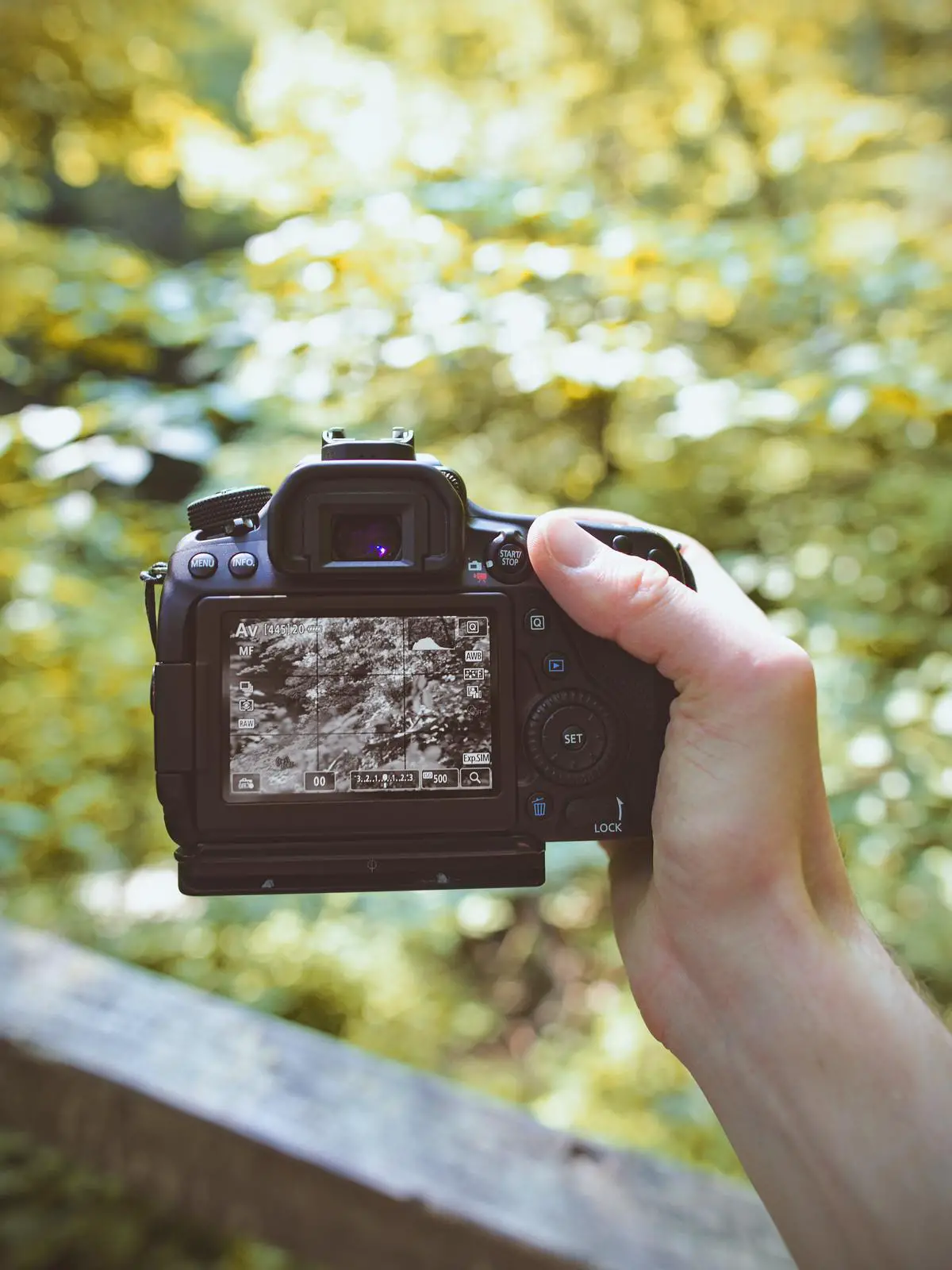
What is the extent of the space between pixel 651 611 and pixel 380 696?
27 centimetres

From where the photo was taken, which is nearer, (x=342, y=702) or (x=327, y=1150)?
(x=342, y=702)

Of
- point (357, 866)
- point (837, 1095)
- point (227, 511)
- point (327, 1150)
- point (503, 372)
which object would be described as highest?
point (503, 372)

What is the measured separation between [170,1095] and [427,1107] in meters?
0.33

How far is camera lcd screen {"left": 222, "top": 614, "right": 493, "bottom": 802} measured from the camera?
2.69 ft

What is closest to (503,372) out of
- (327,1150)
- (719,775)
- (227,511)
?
(227,511)

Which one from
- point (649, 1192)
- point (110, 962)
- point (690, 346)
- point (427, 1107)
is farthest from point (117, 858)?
point (690, 346)

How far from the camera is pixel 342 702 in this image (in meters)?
0.82

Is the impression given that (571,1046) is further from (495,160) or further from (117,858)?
(495,160)

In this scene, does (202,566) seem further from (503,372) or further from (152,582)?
(503,372)

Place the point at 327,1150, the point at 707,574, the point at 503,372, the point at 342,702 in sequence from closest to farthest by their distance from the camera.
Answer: the point at 342,702
the point at 707,574
the point at 327,1150
the point at 503,372

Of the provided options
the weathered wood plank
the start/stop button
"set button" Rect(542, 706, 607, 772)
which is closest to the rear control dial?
"set button" Rect(542, 706, 607, 772)

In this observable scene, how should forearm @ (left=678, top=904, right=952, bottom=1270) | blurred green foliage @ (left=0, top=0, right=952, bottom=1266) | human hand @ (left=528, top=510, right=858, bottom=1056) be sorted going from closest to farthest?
forearm @ (left=678, top=904, right=952, bottom=1270), human hand @ (left=528, top=510, right=858, bottom=1056), blurred green foliage @ (left=0, top=0, right=952, bottom=1266)

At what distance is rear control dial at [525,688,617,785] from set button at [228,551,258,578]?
304mm

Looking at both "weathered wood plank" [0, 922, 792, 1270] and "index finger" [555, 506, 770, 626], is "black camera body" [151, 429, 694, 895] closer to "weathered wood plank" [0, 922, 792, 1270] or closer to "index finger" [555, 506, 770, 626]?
"index finger" [555, 506, 770, 626]
